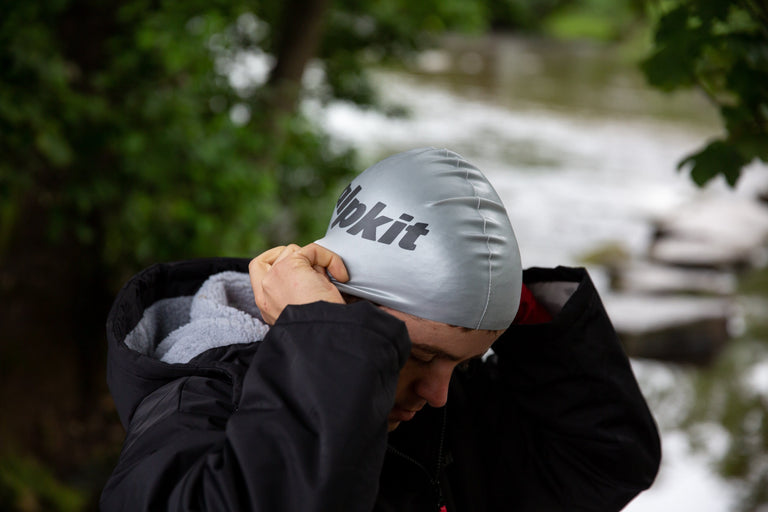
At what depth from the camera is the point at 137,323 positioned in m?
1.39

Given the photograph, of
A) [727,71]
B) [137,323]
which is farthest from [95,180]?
[727,71]

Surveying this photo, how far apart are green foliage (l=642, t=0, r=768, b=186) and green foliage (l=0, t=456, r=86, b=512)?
3189 millimetres

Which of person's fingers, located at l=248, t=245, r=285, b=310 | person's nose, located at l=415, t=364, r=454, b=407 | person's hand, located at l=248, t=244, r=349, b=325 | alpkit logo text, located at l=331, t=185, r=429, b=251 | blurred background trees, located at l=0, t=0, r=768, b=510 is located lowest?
blurred background trees, located at l=0, t=0, r=768, b=510

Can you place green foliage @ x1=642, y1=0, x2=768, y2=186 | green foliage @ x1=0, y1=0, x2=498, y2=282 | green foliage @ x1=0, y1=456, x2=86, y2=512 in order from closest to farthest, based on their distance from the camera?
green foliage @ x1=642, y1=0, x2=768, y2=186
green foliage @ x1=0, y1=0, x2=498, y2=282
green foliage @ x1=0, y1=456, x2=86, y2=512

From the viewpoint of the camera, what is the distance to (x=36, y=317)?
396cm

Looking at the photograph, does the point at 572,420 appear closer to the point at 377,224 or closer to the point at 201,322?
the point at 377,224

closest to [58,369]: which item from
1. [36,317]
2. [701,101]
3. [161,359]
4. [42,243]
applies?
[36,317]

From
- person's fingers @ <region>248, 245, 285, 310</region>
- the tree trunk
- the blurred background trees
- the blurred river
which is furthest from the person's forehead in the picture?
the tree trunk

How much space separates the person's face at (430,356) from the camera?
120 centimetres

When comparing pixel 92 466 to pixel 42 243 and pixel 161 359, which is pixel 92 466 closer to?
pixel 42 243

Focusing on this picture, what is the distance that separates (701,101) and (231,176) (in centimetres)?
1332

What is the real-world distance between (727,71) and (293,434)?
157 cm

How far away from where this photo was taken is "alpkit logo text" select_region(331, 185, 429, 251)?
46.7 inches

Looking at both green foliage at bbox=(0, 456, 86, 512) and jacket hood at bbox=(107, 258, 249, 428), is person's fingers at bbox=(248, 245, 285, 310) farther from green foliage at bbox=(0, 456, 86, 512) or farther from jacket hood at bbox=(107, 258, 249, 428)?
green foliage at bbox=(0, 456, 86, 512)
